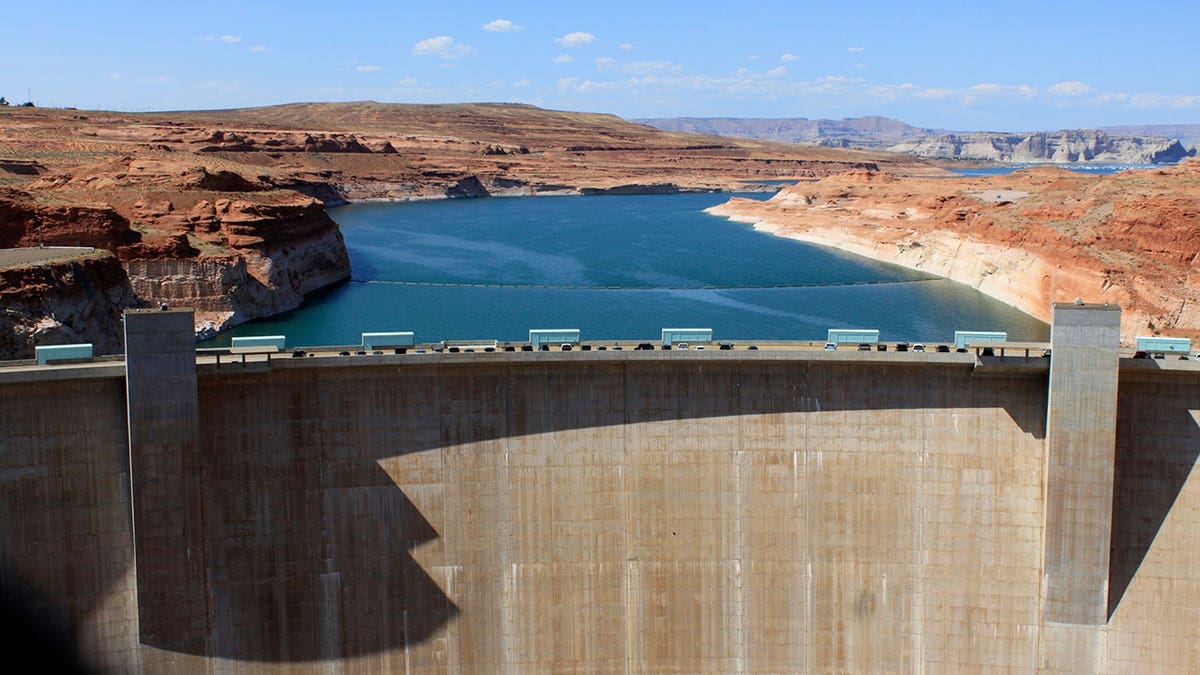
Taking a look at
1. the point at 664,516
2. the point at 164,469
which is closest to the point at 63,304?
the point at 164,469

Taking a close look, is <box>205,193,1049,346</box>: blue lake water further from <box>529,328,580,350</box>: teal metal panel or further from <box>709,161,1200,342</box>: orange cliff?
<box>529,328,580,350</box>: teal metal panel

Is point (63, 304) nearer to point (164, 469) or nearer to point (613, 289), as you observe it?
point (164, 469)

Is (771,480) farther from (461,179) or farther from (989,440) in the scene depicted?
(461,179)

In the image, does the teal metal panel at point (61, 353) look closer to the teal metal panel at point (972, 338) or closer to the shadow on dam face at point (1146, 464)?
the teal metal panel at point (972, 338)

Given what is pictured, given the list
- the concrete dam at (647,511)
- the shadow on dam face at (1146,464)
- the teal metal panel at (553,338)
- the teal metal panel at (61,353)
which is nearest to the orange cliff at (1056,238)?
the shadow on dam face at (1146,464)

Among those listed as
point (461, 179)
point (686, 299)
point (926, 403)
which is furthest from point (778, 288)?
point (461, 179)
